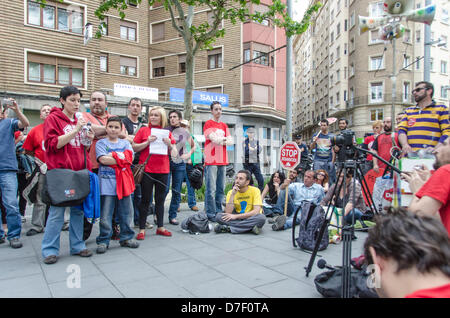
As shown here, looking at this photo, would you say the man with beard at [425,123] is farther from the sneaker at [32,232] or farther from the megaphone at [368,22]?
the sneaker at [32,232]

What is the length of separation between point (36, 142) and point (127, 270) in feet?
8.96

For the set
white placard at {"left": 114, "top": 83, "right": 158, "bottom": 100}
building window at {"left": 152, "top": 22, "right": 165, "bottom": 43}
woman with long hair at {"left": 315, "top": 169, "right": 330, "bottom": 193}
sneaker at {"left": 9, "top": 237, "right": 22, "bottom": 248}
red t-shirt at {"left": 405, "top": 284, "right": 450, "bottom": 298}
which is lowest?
sneaker at {"left": 9, "top": 237, "right": 22, "bottom": 248}

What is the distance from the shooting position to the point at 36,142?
5.14 m

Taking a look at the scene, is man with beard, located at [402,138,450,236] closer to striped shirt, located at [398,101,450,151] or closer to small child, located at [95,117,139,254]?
striped shirt, located at [398,101,450,151]

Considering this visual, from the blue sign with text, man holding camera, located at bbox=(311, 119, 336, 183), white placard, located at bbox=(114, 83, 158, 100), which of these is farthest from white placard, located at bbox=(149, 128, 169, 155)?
the blue sign with text

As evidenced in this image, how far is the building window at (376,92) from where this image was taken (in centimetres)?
3759

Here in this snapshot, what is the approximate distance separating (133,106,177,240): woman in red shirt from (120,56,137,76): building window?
79.4ft

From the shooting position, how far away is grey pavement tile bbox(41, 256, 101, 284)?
345cm

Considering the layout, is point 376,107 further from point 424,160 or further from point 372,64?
point 424,160

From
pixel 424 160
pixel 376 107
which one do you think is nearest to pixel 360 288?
pixel 424 160

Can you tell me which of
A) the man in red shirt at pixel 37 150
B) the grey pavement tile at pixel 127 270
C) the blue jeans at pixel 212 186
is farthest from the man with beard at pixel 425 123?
the man in red shirt at pixel 37 150

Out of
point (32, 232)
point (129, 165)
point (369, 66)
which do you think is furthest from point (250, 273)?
point (369, 66)

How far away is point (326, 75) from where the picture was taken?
5025cm

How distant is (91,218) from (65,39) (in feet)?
62.2
